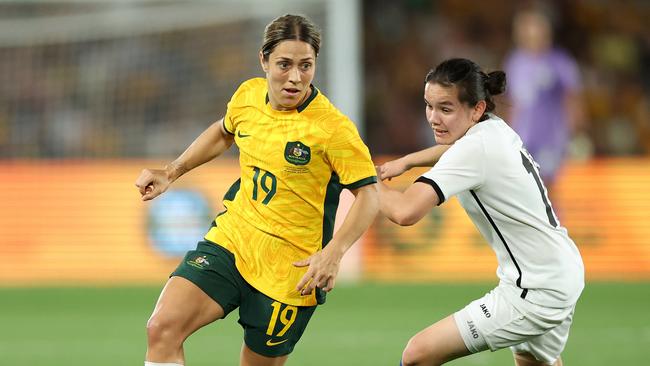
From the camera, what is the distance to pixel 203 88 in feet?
47.5

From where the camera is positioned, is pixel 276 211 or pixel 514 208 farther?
pixel 276 211

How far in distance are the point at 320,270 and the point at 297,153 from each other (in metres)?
0.66

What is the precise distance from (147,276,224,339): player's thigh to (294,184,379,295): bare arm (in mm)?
535

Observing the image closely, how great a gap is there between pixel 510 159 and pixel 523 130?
24.0 feet

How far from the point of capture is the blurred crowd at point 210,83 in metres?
14.4

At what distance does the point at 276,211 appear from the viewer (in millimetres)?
5824

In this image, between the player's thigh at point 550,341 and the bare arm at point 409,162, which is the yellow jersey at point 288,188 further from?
the player's thigh at point 550,341

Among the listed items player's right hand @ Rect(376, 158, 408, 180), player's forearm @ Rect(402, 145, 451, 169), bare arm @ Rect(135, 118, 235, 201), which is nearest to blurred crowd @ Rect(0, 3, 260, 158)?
bare arm @ Rect(135, 118, 235, 201)

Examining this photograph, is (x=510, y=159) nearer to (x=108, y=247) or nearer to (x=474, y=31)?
(x=108, y=247)

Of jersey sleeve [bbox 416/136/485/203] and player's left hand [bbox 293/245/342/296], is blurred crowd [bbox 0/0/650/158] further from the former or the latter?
player's left hand [bbox 293/245/342/296]

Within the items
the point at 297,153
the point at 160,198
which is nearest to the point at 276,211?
the point at 297,153

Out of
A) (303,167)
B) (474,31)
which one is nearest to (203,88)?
(474,31)

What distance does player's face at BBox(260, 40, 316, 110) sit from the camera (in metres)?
5.68

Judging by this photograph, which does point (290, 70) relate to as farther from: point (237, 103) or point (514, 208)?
point (514, 208)
